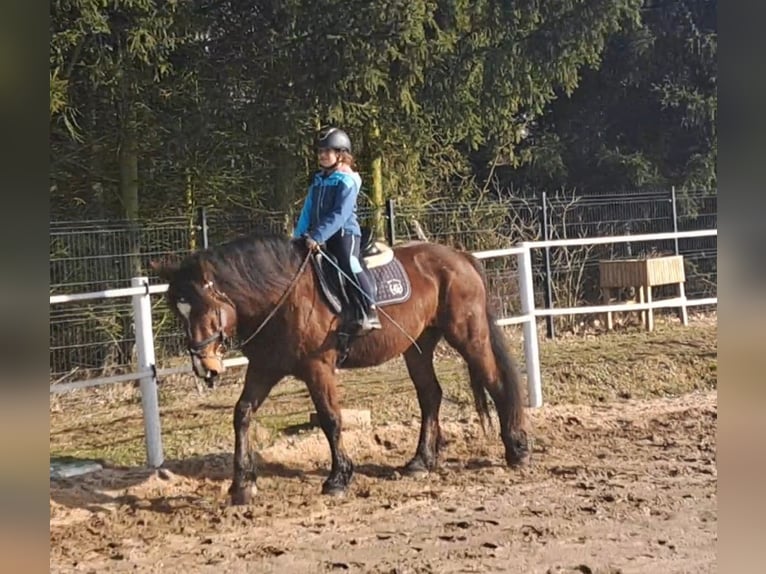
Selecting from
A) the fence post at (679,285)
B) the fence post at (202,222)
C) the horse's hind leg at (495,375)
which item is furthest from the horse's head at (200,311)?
the fence post at (679,285)

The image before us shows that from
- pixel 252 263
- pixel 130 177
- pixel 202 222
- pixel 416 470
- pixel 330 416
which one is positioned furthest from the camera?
pixel 130 177

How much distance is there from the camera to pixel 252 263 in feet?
13.7

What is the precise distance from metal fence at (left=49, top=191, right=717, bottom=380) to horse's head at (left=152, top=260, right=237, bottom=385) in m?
2.20

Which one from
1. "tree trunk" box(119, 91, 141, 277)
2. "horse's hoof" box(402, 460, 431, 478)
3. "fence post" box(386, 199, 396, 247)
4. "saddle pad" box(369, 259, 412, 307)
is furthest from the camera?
"fence post" box(386, 199, 396, 247)

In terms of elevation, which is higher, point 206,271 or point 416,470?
point 206,271

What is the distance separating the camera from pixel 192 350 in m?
3.89

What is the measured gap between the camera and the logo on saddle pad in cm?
437

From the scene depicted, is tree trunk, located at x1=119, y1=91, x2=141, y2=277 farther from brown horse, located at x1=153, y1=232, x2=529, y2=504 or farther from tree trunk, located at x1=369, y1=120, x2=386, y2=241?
brown horse, located at x1=153, y1=232, x2=529, y2=504

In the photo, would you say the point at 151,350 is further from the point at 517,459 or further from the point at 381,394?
the point at 517,459

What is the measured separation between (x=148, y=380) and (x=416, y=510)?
179cm

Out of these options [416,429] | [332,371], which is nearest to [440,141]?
[416,429]

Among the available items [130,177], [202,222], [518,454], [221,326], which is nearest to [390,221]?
[202,222]

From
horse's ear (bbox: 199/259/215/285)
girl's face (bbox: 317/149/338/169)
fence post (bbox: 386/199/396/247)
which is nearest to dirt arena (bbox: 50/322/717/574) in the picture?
horse's ear (bbox: 199/259/215/285)

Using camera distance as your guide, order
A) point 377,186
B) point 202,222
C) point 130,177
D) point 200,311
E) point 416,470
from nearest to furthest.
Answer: point 200,311
point 416,470
point 202,222
point 130,177
point 377,186
